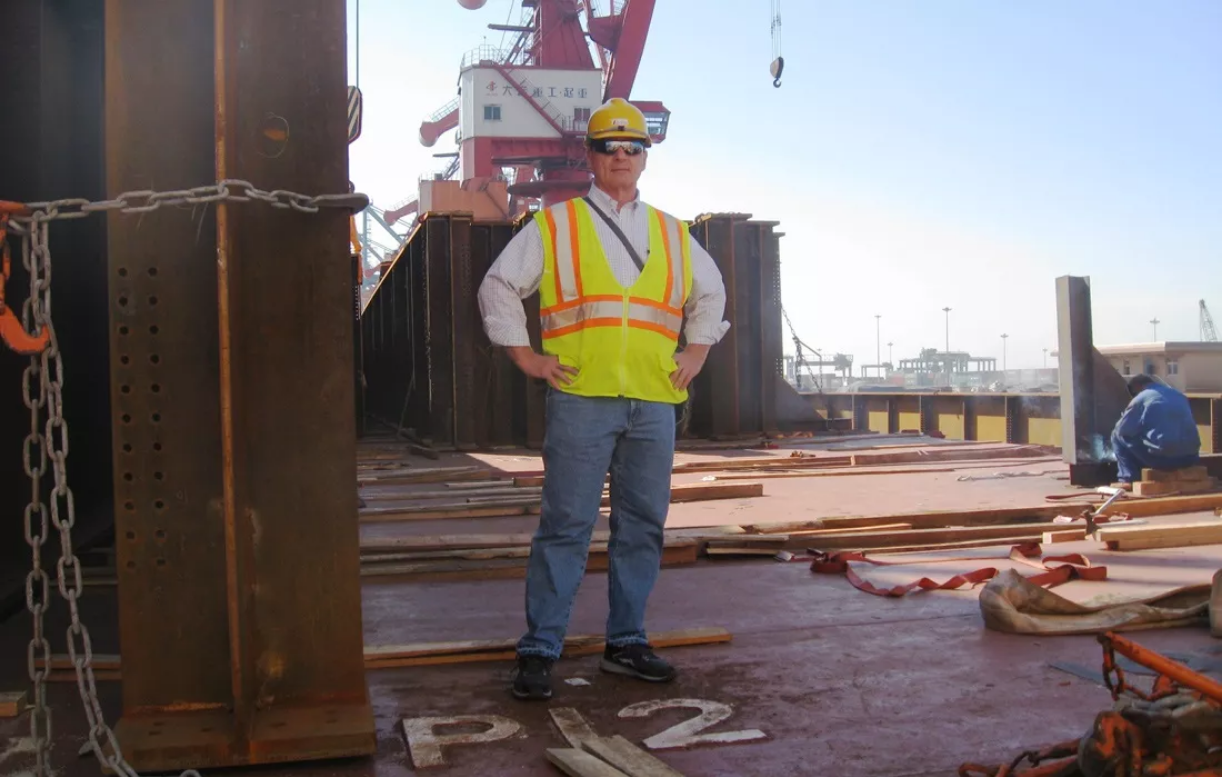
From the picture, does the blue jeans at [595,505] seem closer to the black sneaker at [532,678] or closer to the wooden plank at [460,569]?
the black sneaker at [532,678]

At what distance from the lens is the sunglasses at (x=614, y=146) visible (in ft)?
12.3

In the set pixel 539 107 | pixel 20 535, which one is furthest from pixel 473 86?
pixel 20 535

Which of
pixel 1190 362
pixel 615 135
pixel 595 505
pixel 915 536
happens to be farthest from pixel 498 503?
pixel 1190 362

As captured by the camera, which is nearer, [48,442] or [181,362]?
[48,442]

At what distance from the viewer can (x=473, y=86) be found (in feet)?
164

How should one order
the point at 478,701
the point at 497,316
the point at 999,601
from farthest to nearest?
1. the point at 999,601
2. the point at 497,316
3. the point at 478,701

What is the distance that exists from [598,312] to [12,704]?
2.11 meters

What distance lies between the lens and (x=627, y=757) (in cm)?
282

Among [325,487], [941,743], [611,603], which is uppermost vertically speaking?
[325,487]

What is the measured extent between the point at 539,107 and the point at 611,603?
47049mm

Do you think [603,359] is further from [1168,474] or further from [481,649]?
[1168,474]

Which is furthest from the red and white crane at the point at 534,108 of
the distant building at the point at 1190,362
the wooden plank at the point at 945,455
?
the wooden plank at the point at 945,455

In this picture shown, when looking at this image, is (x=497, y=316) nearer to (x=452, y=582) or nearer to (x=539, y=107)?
(x=452, y=582)

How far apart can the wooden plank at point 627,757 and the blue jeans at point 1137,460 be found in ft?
22.7
